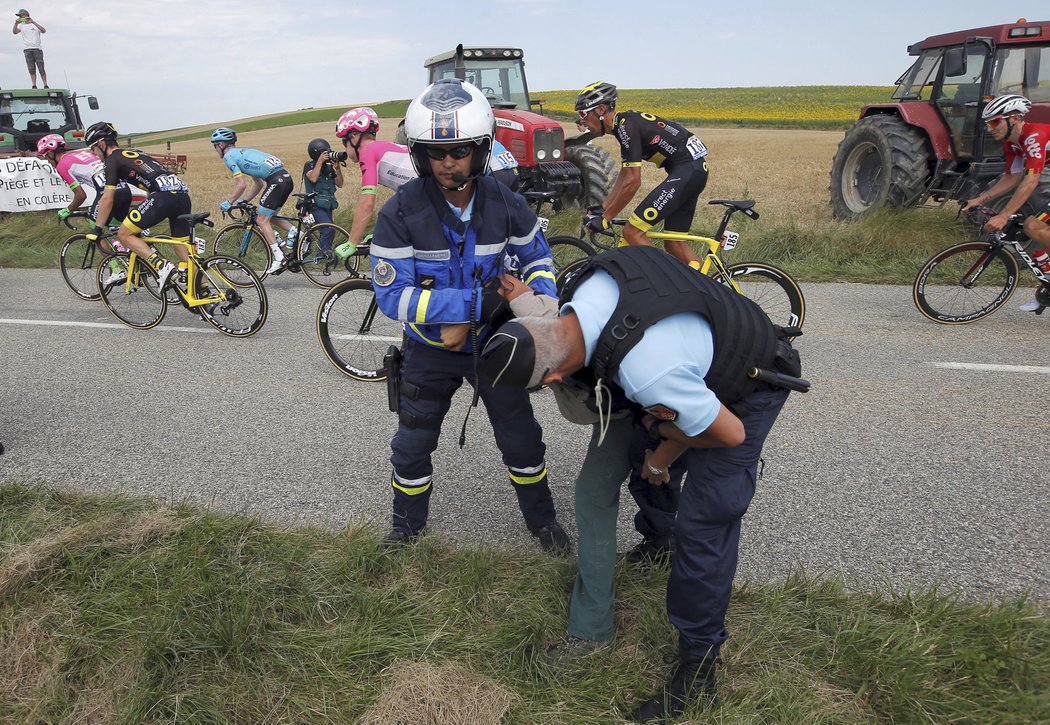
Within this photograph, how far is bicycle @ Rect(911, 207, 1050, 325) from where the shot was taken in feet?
22.2

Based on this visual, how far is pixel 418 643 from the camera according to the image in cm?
275

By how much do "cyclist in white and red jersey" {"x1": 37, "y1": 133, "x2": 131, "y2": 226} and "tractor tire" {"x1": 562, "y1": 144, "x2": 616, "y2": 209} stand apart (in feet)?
23.2

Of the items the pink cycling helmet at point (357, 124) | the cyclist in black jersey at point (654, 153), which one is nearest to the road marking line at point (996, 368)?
the cyclist in black jersey at point (654, 153)

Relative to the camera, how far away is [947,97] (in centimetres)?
1045

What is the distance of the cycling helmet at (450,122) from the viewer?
2.89 meters

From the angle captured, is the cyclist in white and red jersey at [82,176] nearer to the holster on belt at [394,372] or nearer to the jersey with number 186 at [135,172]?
the jersey with number 186 at [135,172]

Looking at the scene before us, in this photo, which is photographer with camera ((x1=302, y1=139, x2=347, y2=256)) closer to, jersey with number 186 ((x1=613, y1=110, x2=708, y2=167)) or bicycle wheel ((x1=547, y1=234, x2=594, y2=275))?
bicycle wheel ((x1=547, y1=234, x2=594, y2=275))

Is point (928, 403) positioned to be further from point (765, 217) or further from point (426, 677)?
point (765, 217)

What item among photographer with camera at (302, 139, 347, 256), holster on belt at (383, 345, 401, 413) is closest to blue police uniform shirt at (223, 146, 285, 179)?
photographer with camera at (302, 139, 347, 256)

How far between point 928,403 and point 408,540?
3.84 m

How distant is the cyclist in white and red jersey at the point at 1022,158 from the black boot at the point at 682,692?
6.23 metres

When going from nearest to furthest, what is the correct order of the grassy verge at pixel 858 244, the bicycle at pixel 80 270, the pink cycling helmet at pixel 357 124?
the pink cycling helmet at pixel 357 124 → the grassy verge at pixel 858 244 → the bicycle at pixel 80 270

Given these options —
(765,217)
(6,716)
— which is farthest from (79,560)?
(765,217)

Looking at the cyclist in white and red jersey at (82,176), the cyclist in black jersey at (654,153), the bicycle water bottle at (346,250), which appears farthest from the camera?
the cyclist in white and red jersey at (82,176)
